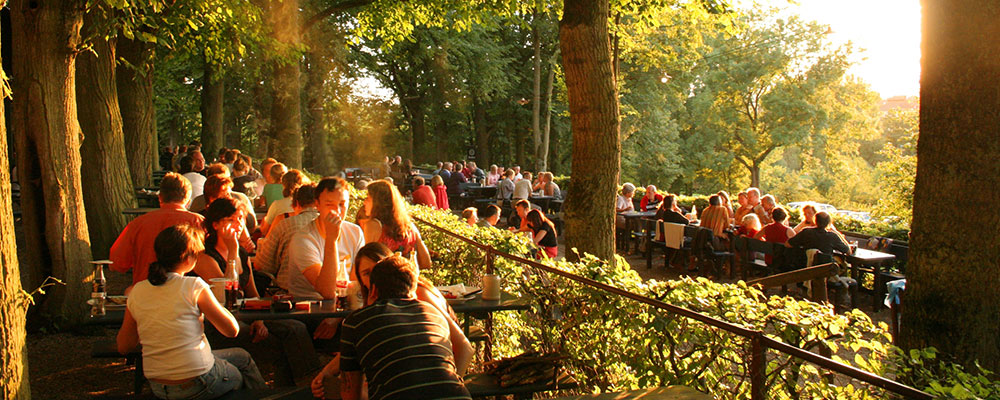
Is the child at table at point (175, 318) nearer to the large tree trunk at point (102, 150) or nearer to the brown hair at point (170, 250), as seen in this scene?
the brown hair at point (170, 250)

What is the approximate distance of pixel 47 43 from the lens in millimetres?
6871

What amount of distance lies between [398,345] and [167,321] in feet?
4.85

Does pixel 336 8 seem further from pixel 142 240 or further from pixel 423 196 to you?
pixel 142 240

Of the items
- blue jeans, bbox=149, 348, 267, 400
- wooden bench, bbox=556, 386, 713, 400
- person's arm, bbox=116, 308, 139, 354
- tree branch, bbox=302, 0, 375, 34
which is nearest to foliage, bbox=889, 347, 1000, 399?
wooden bench, bbox=556, 386, 713, 400

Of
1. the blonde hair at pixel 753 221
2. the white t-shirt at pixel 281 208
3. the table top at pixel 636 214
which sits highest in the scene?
the white t-shirt at pixel 281 208

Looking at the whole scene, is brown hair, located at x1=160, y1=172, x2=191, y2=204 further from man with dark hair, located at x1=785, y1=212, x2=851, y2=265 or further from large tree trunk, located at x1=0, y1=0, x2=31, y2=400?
man with dark hair, located at x1=785, y1=212, x2=851, y2=265

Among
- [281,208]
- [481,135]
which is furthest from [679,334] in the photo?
[481,135]

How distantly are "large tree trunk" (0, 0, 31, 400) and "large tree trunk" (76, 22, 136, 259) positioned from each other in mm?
6130

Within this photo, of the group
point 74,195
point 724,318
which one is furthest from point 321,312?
point 74,195

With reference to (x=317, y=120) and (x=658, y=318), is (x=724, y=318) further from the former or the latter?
(x=317, y=120)

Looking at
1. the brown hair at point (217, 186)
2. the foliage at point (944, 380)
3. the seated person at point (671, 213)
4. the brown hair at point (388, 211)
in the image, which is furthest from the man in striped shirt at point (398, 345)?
the seated person at point (671, 213)

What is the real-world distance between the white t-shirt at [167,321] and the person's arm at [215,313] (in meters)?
0.03

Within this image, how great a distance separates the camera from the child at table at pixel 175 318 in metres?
3.99

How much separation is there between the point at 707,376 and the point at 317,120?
84.5 ft
